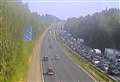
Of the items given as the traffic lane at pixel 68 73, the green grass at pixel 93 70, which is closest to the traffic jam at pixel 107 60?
the green grass at pixel 93 70

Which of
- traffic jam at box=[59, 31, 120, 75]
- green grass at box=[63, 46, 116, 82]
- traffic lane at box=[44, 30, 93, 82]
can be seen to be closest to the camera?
green grass at box=[63, 46, 116, 82]

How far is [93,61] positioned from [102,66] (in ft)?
21.6

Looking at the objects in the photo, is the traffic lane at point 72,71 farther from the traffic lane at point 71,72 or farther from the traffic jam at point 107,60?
the traffic jam at point 107,60

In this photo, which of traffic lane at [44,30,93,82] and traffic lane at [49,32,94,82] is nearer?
traffic lane at [44,30,93,82]

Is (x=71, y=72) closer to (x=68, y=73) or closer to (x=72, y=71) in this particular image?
(x=72, y=71)

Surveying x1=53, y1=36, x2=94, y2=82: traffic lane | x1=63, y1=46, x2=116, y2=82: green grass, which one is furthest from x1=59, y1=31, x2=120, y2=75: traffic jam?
x1=53, y1=36, x2=94, y2=82: traffic lane

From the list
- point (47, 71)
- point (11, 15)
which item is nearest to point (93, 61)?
point (47, 71)

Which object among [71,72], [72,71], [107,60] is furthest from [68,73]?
[107,60]

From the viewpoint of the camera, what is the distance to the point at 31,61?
67625mm

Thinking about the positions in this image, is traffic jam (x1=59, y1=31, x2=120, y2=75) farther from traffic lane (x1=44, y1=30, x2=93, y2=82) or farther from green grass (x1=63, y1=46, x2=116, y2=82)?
traffic lane (x1=44, y1=30, x2=93, y2=82)

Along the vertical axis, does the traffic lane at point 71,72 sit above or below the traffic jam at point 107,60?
below

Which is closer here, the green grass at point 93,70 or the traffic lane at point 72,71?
the green grass at point 93,70

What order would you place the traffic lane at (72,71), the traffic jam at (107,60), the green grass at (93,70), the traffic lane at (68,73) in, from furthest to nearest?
the traffic jam at (107,60) → the traffic lane at (72,71) → the traffic lane at (68,73) → the green grass at (93,70)

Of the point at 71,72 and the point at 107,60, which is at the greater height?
the point at 107,60
